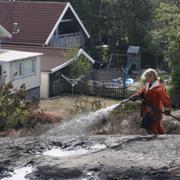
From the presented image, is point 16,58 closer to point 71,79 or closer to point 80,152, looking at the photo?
point 71,79

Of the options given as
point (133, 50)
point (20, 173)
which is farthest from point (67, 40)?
point (20, 173)

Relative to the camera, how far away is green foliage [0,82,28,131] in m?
12.1

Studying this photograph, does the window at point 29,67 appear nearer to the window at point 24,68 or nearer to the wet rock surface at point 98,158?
the window at point 24,68

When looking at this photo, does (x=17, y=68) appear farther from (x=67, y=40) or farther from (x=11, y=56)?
(x=67, y=40)

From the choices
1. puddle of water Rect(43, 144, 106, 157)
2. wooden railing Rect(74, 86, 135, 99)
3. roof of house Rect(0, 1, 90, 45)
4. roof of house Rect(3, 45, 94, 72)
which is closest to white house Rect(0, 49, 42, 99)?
roof of house Rect(3, 45, 94, 72)

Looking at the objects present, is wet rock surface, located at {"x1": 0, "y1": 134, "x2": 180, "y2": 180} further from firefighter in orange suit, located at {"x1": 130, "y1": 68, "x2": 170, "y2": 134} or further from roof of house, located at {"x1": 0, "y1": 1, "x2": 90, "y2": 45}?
roof of house, located at {"x1": 0, "y1": 1, "x2": 90, "y2": 45}

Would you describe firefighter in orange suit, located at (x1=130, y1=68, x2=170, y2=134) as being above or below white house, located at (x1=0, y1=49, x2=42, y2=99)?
above

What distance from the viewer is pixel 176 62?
29375mm

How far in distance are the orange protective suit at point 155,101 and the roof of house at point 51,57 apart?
24398 millimetres

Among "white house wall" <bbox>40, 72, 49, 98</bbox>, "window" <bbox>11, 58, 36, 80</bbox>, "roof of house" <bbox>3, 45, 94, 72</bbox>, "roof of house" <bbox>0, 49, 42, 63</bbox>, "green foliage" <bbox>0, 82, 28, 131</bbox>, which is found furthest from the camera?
"roof of house" <bbox>3, 45, 94, 72</bbox>

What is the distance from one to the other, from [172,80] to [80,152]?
22.9 meters

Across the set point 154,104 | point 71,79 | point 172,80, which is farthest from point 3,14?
point 154,104

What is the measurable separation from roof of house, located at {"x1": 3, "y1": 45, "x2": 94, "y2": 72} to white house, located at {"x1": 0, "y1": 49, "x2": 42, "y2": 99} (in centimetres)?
145

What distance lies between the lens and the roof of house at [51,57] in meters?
33.8
